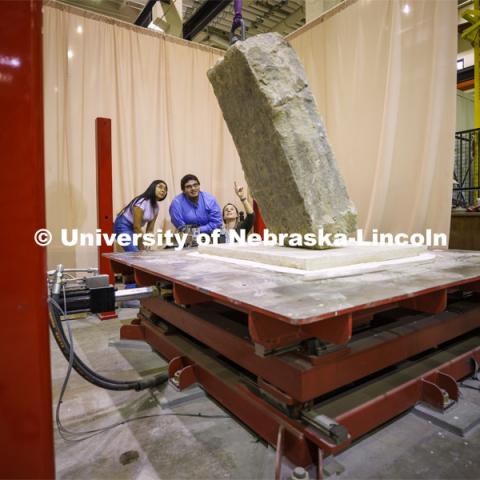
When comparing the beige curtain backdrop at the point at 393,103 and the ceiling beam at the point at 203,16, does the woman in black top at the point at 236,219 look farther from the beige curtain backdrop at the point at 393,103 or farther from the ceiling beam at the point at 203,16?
the ceiling beam at the point at 203,16

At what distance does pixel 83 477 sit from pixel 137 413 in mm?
434

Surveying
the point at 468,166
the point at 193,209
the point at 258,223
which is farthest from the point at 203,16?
the point at 468,166

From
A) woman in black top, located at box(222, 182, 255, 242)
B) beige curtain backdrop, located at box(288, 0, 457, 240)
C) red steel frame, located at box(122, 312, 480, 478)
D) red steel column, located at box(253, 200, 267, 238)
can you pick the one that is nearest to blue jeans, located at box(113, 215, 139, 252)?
woman in black top, located at box(222, 182, 255, 242)

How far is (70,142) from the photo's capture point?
4.58m

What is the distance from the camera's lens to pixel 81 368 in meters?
1.55

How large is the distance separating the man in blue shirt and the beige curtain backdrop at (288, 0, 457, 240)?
1.80 metres

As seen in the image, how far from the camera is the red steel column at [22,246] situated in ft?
2.96

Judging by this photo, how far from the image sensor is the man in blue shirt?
4336 millimetres

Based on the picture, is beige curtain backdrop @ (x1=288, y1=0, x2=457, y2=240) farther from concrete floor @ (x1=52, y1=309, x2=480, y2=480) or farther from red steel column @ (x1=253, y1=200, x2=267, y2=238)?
concrete floor @ (x1=52, y1=309, x2=480, y2=480)

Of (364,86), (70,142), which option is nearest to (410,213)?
(364,86)

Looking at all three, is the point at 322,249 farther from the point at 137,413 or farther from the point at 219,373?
the point at 137,413

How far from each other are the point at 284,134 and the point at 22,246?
1752mm

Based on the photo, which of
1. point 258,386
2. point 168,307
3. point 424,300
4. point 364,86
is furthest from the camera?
point 364,86

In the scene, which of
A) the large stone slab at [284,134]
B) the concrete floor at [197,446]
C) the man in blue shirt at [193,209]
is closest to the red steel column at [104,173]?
the man in blue shirt at [193,209]
